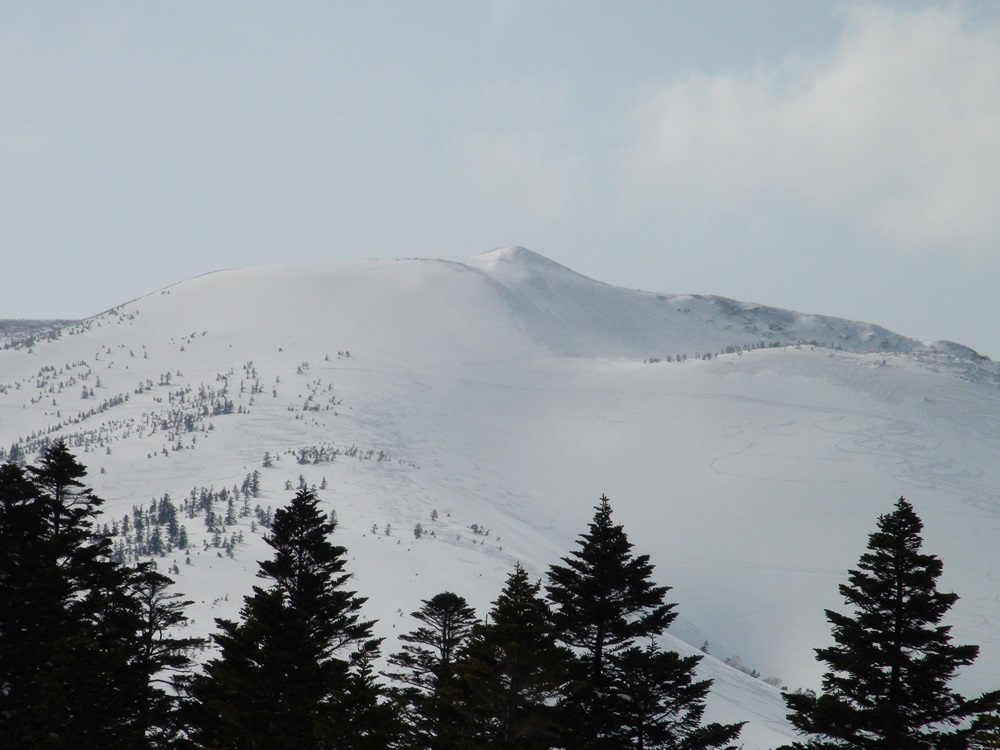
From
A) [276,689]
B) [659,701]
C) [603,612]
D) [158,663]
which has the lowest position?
[276,689]

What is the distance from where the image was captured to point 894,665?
17.4 m

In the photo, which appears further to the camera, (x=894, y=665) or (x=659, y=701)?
(x=659, y=701)

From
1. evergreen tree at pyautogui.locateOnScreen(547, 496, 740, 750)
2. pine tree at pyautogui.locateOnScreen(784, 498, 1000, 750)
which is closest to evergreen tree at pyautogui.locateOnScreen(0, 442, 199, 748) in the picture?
evergreen tree at pyautogui.locateOnScreen(547, 496, 740, 750)

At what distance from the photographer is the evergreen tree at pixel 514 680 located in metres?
16.5

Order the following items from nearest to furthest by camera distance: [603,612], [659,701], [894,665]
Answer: [894,665] < [659,701] < [603,612]

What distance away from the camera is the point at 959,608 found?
132 metres

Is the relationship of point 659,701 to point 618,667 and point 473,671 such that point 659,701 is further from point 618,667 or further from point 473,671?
point 473,671

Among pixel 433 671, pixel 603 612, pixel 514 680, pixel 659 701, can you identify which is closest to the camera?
pixel 514 680

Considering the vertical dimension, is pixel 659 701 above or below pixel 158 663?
above

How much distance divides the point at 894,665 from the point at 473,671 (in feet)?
27.1

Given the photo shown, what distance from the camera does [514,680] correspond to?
54.7ft

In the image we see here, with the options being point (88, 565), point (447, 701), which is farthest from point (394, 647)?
point (447, 701)

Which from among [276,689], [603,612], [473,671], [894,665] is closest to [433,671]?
[603,612]

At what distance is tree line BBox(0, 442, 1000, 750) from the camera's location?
16.7 metres
